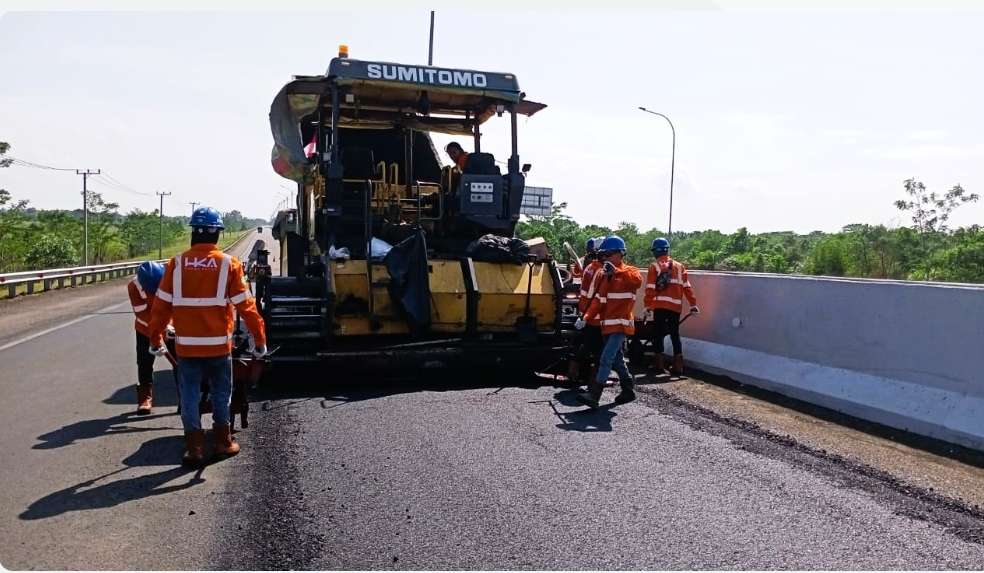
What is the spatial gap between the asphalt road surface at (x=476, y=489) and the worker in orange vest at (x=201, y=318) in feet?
1.02

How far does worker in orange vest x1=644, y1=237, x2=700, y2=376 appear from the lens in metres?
9.41

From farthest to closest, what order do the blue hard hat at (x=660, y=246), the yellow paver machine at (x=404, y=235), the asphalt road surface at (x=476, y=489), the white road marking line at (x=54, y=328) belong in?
the white road marking line at (x=54, y=328)
the blue hard hat at (x=660, y=246)
the yellow paver machine at (x=404, y=235)
the asphalt road surface at (x=476, y=489)

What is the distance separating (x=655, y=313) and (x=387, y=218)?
3.24m

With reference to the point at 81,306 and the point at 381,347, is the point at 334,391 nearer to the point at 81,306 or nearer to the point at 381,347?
the point at 381,347

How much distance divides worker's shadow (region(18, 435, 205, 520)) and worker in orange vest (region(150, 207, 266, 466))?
0.19 m

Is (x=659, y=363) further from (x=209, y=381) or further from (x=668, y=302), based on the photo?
(x=209, y=381)

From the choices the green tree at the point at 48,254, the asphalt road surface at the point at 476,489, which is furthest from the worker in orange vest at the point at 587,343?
the green tree at the point at 48,254

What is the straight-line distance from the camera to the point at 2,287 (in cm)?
2362

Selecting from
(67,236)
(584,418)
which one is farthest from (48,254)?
(584,418)

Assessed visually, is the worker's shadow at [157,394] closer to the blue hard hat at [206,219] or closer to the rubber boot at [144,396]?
the rubber boot at [144,396]

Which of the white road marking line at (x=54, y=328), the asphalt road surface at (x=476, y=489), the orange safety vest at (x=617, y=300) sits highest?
the orange safety vest at (x=617, y=300)

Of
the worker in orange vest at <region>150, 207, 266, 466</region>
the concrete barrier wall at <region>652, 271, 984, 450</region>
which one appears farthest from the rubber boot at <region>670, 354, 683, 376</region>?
the worker in orange vest at <region>150, 207, 266, 466</region>

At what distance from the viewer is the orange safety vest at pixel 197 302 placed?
5.60 metres

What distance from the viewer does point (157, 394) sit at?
8.06m
